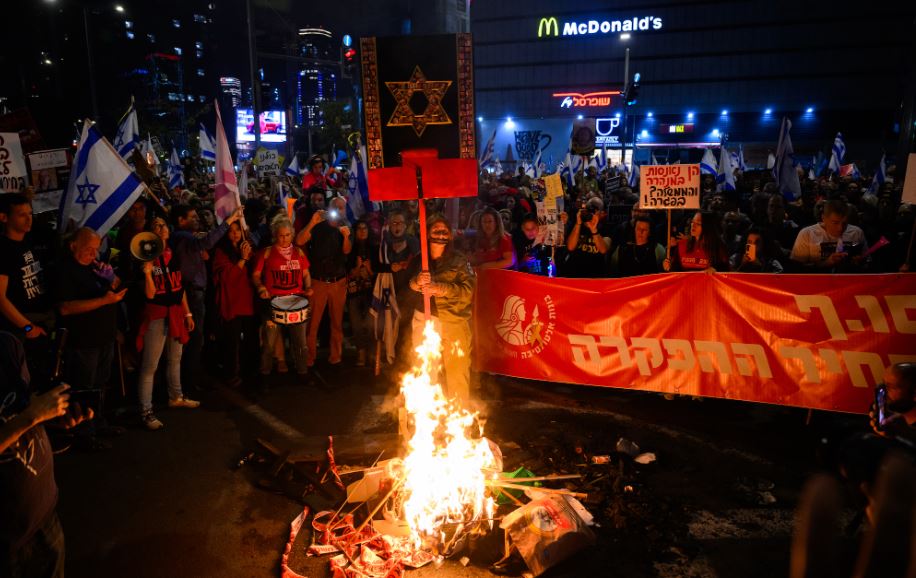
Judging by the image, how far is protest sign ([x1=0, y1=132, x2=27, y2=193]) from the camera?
655 cm

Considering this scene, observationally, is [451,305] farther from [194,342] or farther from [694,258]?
[194,342]

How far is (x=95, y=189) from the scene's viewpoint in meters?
6.23

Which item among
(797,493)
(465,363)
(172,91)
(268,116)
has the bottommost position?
(797,493)

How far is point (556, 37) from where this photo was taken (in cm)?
6600

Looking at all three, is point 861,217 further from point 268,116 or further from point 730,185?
point 268,116

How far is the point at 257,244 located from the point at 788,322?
6.77 m

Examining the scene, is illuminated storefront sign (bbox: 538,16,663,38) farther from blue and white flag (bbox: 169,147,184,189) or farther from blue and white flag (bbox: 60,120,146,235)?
blue and white flag (bbox: 60,120,146,235)

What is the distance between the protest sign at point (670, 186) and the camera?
7.42m

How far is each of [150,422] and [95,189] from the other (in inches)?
99.3

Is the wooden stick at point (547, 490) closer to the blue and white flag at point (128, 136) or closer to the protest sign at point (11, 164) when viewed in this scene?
the protest sign at point (11, 164)

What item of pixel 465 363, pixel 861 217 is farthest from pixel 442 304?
pixel 861 217

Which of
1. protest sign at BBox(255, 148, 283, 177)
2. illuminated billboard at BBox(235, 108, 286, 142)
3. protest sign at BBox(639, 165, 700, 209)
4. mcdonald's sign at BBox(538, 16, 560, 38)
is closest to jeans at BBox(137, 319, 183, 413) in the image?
protest sign at BBox(639, 165, 700, 209)

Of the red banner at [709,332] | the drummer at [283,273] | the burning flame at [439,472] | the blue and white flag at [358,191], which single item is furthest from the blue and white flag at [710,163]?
the burning flame at [439,472]

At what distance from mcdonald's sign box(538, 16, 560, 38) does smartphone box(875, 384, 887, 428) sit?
68.7 metres
